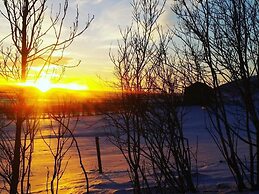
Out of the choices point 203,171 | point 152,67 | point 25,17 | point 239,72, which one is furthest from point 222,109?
point 203,171

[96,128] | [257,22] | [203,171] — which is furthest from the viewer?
[96,128]

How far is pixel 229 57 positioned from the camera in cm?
665

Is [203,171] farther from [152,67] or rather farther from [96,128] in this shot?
[96,128]

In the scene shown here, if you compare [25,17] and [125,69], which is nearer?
[25,17]

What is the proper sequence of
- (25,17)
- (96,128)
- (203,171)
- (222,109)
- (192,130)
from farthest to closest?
1. (96,128)
2. (192,130)
3. (203,171)
4. (222,109)
5. (25,17)

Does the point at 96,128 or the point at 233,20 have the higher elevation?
the point at 233,20

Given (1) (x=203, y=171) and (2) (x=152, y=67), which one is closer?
(2) (x=152, y=67)

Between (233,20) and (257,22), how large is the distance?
369mm

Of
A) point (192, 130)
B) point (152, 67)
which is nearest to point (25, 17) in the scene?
point (152, 67)

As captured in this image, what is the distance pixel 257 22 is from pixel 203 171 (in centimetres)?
689

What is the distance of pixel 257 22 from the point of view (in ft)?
21.2

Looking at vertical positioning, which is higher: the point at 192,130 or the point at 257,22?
the point at 257,22

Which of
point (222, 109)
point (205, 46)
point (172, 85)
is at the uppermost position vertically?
point (205, 46)

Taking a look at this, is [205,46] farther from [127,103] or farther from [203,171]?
[203,171]
